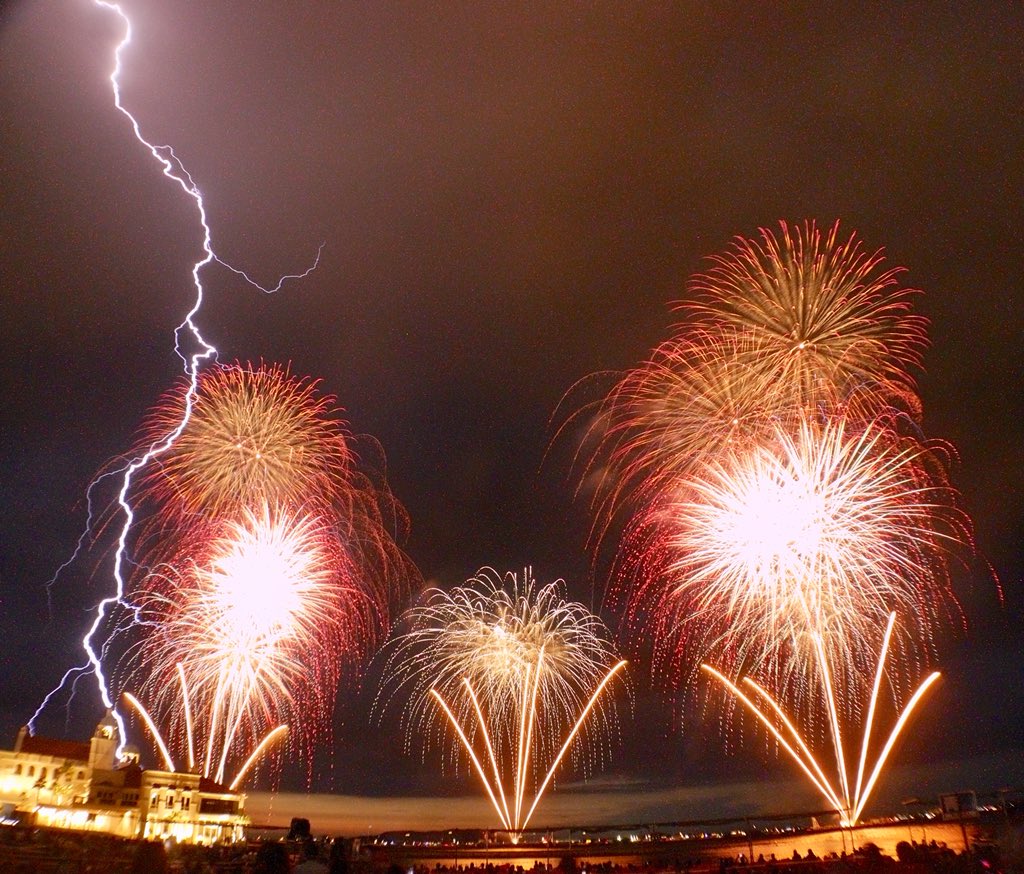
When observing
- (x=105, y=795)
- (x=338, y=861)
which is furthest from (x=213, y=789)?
(x=338, y=861)

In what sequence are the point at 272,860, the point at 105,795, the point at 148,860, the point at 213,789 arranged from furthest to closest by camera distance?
the point at 213,789, the point at 105,795, the point at 272,860, the point at 148,860

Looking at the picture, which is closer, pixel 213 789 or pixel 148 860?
pixel 148 860

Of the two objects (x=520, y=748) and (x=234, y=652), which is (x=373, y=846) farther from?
(x=234, y=652)

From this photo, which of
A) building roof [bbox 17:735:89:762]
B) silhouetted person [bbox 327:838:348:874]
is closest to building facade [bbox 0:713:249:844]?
building roof [bbox 17:735:89:762]

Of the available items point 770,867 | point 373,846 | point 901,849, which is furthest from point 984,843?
point 373,846

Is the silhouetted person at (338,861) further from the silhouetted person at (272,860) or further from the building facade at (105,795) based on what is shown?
the building facade at (105,795)

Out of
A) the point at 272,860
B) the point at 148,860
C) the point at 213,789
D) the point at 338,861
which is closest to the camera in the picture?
the point at 148,860

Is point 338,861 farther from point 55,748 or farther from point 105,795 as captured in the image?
point 55,748

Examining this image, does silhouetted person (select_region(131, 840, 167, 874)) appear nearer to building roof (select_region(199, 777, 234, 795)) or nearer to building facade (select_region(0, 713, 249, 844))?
building facade (select_region(0, 713, 249, 844))

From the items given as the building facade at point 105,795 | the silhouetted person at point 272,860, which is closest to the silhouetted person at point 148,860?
the silhouetted person at point 272,860
